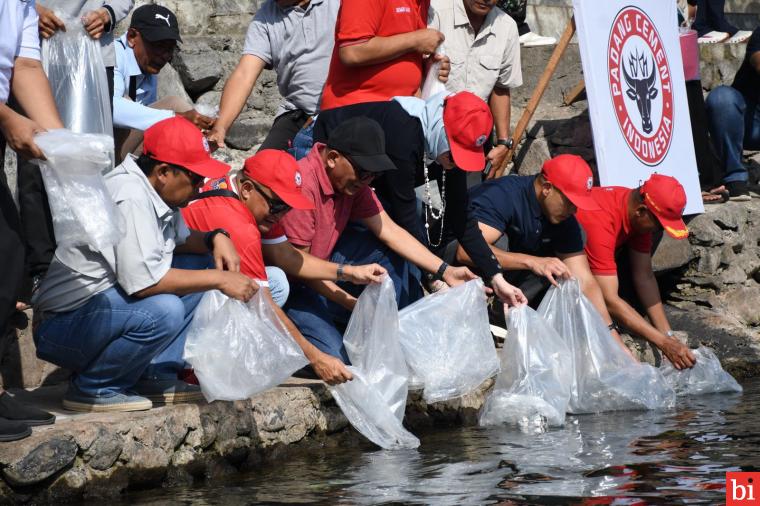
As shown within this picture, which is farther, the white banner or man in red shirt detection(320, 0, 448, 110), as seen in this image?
the white banner

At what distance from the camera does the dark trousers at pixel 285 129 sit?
584 centimetres

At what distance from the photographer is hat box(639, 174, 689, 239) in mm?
6129

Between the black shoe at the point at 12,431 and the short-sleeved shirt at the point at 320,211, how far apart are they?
1.60 metres

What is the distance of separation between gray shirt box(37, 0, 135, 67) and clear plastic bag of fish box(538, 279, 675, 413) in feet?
7.42

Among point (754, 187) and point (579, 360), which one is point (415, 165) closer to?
point (579, 360)

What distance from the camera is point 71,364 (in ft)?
13.6

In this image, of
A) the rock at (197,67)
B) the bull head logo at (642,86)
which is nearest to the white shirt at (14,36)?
the rock at (197,67)

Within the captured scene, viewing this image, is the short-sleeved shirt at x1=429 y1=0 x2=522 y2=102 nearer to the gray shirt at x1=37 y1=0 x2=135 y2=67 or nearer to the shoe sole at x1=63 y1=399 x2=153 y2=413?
the gray shirt at x1=37 y1=0 x2=135 y2=67

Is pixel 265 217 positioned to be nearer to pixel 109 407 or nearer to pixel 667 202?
pixel 109 407

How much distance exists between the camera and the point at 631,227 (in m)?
6.39

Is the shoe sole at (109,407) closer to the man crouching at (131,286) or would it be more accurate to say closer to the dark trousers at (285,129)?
the man crouching at (131,286)

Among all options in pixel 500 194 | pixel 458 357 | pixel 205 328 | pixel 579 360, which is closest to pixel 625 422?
pixel 579 360

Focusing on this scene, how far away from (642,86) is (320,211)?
10.1ft

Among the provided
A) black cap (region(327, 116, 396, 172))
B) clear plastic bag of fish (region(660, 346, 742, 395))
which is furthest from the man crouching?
clear plastic bag of fish (region(660, 346, 742, 395))
